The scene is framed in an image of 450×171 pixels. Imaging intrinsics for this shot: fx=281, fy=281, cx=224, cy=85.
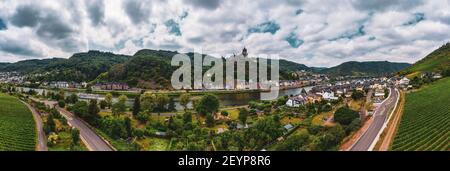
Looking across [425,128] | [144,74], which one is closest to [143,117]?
[425,128]

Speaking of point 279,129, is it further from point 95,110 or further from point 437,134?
point 95,110

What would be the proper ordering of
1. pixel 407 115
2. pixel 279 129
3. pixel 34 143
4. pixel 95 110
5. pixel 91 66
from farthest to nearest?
pixel 91 66 → pixel 95 110 → pixel 407 115 → pixel 279 129 → pixel 34 143

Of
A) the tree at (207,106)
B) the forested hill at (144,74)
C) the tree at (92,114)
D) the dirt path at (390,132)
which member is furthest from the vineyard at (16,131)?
the forested hill at (144,74)

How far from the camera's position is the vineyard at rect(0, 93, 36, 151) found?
50.5ft

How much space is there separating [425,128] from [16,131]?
Result: 25.6 metres

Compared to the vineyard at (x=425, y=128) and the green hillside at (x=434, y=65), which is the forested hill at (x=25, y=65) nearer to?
the green hillside at (x=434, y=65)

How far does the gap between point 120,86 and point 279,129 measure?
5095 centimetres

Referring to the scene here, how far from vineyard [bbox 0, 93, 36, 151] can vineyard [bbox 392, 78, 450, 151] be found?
19.7 meters

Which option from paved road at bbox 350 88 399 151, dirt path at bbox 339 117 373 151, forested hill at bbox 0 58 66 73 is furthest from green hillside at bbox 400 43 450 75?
forested hill at bbox 0 58 66 73

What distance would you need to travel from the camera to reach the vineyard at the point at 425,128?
13.9m

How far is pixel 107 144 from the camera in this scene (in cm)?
1678

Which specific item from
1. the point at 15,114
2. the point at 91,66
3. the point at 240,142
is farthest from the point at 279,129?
the point at 91,66

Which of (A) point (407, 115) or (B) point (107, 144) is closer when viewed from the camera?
(B) point (107, 144)
